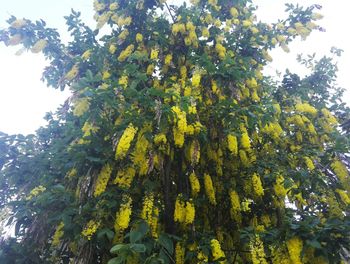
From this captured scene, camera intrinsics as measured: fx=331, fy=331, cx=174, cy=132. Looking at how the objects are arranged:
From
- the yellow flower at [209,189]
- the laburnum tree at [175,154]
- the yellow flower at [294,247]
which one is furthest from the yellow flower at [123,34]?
the yellow flower at [294,247]

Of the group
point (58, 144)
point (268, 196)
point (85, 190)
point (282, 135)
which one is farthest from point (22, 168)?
point (282, 135)

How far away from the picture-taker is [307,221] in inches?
109

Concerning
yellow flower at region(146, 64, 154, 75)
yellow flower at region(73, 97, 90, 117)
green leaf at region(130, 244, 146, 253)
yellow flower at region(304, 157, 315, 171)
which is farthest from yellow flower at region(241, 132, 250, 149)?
green leaf at region(130, 244, 146, 253)

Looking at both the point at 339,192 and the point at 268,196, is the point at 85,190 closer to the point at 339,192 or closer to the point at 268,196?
the point at 268,196

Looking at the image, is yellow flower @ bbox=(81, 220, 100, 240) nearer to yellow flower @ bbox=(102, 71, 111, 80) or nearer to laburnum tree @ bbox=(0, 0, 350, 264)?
laburnum tree @ bbox=(0, 0, 350, 264)

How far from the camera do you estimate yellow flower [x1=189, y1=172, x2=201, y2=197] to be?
3652 mm

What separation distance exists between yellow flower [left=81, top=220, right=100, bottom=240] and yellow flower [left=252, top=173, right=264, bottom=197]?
1.77 meters

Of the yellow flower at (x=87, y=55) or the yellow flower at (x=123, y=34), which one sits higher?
the yellow flower at (x=123, y=34)

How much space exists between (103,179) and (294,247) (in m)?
1.84

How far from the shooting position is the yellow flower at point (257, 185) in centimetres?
369

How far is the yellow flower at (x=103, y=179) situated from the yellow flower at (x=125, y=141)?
17 cm

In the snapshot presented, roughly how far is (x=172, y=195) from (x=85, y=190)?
44.9 inches

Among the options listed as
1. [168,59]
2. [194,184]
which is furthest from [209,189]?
[168,59]

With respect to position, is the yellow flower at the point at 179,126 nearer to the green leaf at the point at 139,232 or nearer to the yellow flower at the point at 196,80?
the yellow flower at the point at 196,80
